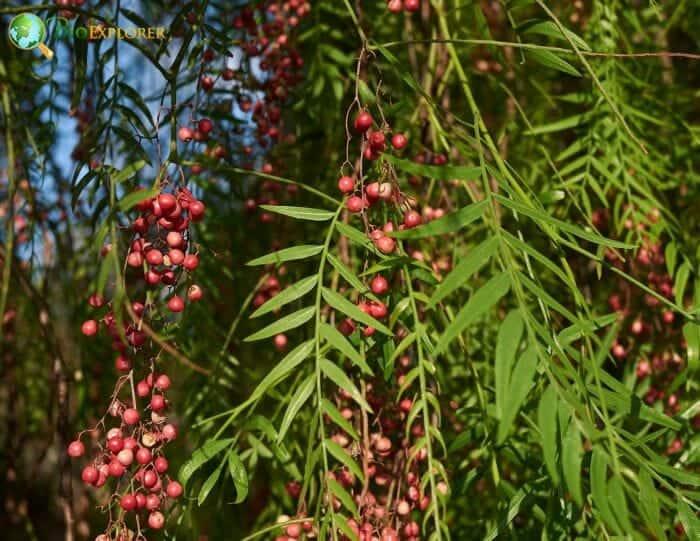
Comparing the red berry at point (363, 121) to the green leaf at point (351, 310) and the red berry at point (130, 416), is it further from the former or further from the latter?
the red berry at point (130, 416)

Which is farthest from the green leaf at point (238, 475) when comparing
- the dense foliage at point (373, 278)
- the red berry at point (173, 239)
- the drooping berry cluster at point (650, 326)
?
the drooping berry cluster at point (650, 326)

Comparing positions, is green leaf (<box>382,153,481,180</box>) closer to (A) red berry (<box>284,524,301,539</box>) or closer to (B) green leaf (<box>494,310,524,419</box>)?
(B) green leaf (<box>494,310,524,419</box>)

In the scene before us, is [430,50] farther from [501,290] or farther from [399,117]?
[501,290]

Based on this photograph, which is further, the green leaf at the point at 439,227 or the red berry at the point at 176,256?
the red berry at the point at 176,256

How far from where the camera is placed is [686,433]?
85 centimetres

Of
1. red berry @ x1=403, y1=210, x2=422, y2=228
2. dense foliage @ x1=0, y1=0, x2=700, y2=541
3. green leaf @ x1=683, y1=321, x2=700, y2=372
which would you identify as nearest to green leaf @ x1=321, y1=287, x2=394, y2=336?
dense foliage @ x1=0, y1=0, x2=700, y2=541

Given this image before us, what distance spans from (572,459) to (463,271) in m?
0.16

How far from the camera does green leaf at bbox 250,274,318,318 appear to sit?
0.70 meters

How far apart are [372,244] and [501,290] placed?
0.19 meters

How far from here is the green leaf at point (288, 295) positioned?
70 cm

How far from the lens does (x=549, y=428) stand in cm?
49

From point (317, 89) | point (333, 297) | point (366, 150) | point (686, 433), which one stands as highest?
point (317, 89)

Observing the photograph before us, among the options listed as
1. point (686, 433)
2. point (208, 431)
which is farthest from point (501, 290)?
point (208, 431)

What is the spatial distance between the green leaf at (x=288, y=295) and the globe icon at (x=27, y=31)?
0.59 meters
